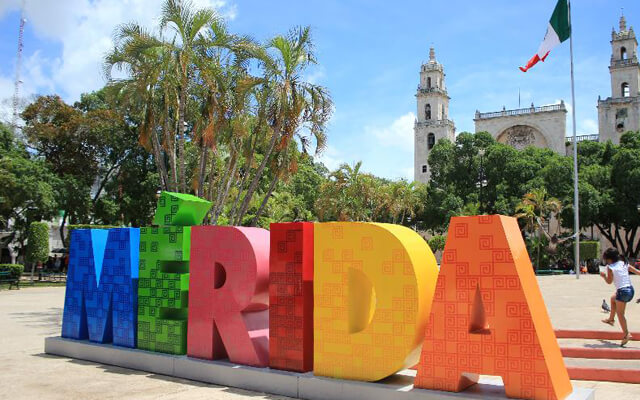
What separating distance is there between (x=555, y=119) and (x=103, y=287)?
59853 millimetres

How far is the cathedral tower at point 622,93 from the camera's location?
58.5m

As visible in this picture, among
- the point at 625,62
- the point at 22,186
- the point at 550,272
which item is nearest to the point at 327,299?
the point at 22,186

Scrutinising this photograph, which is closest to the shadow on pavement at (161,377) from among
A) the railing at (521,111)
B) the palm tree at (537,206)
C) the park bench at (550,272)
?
the park bench at (550,272)

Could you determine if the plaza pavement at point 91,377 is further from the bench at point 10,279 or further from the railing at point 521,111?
the railing at point 521,111

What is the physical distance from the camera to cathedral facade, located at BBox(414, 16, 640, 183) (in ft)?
194

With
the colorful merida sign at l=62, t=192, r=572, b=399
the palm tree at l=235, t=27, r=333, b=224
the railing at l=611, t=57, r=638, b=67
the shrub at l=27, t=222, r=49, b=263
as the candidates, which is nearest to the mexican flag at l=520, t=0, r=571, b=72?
the palm tree at l=235, t=27, r=333, b=224

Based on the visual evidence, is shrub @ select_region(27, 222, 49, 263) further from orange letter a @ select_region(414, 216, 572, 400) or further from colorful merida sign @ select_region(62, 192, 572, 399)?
orange letter a @ select_region(414, 216, 572, 400)

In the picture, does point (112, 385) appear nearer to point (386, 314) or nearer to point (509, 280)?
point (386, 314)

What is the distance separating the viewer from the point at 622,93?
198ft

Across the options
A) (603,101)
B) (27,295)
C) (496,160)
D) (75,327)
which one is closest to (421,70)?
(603,101)

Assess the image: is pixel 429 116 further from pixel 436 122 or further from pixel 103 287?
pixel 103 287

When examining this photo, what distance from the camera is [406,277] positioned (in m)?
6.59

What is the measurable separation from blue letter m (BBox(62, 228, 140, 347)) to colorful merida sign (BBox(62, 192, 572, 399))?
24mm

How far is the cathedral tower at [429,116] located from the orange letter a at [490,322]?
61180 mm
